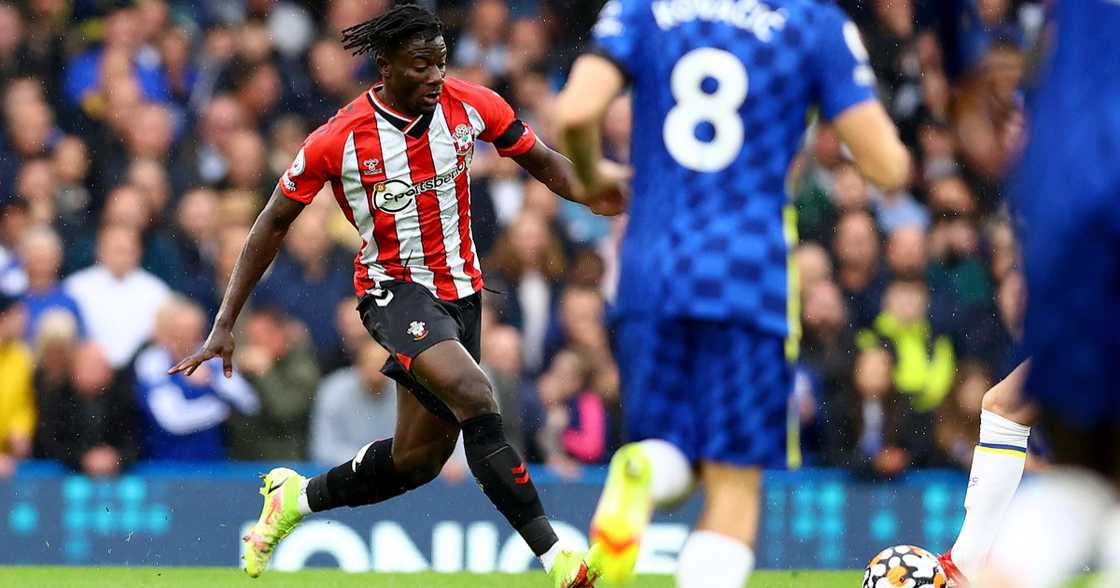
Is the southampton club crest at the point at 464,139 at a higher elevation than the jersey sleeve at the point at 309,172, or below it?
higher

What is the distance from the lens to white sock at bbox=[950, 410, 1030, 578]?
615 cm

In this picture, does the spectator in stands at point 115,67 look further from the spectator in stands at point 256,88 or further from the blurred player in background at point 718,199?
the blurred player in background at point 718,199

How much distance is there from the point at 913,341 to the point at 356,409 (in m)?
3.01

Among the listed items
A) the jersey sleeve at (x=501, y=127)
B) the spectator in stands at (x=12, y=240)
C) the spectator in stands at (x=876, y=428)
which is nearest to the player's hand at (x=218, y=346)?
the jersey sleeve at (x=501, y=127)

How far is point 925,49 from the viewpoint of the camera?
37.8 ft

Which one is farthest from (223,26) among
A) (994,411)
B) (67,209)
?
(994,411)

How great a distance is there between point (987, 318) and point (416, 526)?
338cm

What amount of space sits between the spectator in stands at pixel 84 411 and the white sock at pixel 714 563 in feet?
17.5

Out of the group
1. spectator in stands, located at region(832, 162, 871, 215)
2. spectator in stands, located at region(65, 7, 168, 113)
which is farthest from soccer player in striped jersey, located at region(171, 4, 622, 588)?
spectator in stands, located at region(65, 7, 168, 113)

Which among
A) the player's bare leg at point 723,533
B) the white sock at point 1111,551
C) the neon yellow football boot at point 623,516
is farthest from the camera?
the player's bare leg at point 723,533

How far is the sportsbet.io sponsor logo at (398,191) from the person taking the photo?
22.0 ft

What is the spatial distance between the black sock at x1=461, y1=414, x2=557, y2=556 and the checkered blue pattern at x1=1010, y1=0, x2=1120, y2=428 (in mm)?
3466

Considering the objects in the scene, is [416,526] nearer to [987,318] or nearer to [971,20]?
[987,318]

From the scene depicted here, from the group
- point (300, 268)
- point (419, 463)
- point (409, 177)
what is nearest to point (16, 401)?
point (300, 268)
